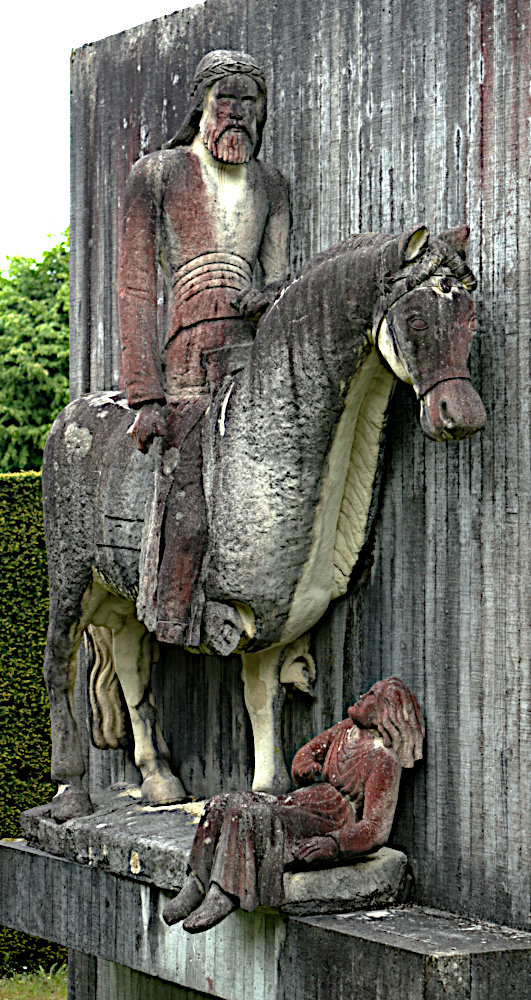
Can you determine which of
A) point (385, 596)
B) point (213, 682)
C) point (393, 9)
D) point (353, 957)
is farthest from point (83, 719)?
point (393, 9)

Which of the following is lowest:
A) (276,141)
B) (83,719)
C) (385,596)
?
(83,719)

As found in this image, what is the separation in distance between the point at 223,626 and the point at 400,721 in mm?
712

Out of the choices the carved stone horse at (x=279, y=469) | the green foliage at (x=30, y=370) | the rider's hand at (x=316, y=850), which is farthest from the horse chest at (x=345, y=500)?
the green foliage at (x=30, y=370)

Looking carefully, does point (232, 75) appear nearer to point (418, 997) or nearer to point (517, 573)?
point (517, 573)

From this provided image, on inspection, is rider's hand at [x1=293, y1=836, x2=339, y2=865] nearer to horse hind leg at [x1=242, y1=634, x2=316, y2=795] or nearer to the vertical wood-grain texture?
the vertical wood-grain texture

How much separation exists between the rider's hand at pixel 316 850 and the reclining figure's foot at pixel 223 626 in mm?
788

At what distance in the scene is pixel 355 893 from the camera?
4.78 meters

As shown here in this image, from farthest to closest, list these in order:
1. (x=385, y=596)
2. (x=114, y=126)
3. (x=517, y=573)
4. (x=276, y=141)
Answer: (x=114, y=126)
(x=276, y=141)
(x=385, y=596)
(x=517, y=573)

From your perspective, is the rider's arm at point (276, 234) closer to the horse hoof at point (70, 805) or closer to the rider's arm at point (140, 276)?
the rider's arm at point (140, 276)

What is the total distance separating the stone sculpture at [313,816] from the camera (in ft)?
15.1

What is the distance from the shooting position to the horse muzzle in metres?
4.45

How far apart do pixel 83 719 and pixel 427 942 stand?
2937mm

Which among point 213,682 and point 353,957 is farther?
point 213,682

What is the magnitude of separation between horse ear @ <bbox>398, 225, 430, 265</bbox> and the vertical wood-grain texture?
40cm
